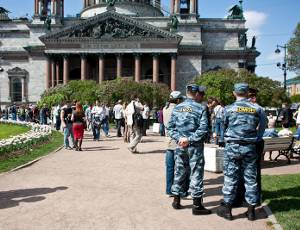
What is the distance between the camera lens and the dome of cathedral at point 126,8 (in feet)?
220

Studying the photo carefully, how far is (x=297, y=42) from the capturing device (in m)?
39.6

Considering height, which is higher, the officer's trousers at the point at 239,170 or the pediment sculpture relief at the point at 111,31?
the pediment sculpture relief at the point at 111,31

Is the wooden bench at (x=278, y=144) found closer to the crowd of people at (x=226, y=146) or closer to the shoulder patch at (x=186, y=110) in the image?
the crowd of people at (x=226, y=146)

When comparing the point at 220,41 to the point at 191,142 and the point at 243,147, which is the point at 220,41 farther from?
the point at 243,147

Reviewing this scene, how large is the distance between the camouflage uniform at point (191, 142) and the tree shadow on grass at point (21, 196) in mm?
2986

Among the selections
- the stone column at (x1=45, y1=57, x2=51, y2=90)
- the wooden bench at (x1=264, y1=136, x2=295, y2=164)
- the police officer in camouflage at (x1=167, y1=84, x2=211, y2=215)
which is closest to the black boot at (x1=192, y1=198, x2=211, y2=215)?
the police officer in camouflage at (x1=167, y1=84, x2=211, y2=215)

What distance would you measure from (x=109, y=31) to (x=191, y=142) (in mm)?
49750

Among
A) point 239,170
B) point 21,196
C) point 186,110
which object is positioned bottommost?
point 21,196

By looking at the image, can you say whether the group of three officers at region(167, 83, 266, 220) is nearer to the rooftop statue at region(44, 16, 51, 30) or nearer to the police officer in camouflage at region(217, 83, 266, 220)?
the police officer in camouflage at region(217, 83, 266, 220)

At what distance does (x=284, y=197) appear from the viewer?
848 cm

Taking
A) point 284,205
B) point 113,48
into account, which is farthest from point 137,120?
point 113,48

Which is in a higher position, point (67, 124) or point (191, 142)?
point (191, 142)

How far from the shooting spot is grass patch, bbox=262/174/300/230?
6842 mm

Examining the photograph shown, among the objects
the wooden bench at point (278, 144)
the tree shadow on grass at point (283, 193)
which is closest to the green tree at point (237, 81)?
the wooden bench at point (278, 144)
